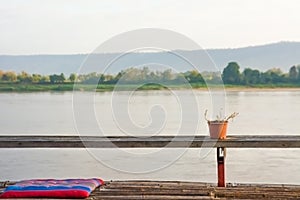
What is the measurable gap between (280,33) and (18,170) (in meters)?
6.31

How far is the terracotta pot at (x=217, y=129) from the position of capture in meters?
4.97

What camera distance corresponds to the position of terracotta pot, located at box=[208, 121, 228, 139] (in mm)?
4969

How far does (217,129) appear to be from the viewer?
4980mm

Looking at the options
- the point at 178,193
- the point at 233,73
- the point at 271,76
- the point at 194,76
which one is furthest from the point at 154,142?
the point at 271,76

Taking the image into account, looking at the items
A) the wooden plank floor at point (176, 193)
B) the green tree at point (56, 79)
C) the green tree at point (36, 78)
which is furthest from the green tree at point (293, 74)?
the wooden plank floor at point (176, 193)

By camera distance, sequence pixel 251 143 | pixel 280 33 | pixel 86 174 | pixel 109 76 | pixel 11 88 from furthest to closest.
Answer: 1. pixel 11 88
2. pixel 280 33
3. pixel 86 174
4. pixel 109 76
5. pixel 251 143

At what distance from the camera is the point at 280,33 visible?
13.2m

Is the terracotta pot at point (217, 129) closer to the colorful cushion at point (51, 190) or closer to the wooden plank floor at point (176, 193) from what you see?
the wooden plank floor at point (176, 193)

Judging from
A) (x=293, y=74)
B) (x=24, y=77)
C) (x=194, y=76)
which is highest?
Answer: (x=24, y=77)

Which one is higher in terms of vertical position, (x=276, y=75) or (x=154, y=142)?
(x=276, y=75)

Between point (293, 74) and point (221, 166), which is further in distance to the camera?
point (293, 74)

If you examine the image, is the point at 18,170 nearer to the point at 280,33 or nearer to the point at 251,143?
the point at 251,143

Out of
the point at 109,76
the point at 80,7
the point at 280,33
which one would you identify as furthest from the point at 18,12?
the point at 109,76

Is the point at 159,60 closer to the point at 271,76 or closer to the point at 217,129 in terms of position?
the point at 217,129
